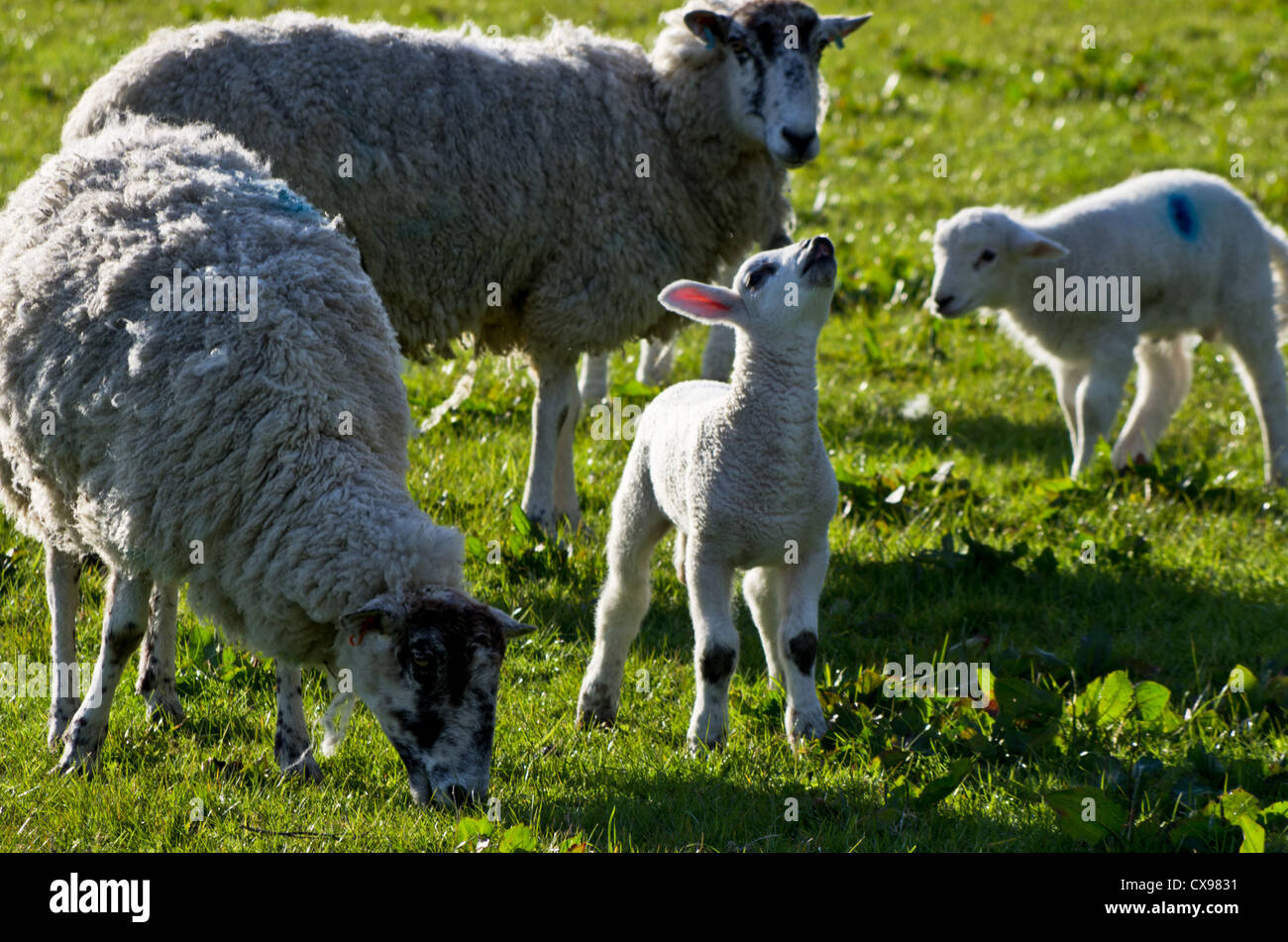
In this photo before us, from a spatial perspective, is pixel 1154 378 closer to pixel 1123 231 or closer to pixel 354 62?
pixel 1123 231

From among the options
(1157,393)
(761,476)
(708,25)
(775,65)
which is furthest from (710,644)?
(1157,393)

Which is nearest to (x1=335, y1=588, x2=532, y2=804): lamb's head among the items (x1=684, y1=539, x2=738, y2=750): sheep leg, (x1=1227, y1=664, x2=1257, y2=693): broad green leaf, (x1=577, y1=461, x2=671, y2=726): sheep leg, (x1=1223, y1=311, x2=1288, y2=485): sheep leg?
(x1=684, y1=539, x2=738, y2=750): sheep leg

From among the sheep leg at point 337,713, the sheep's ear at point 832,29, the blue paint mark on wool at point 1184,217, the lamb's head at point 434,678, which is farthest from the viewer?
the blue paint mark on wool at point 1184,217

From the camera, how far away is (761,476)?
173 inches

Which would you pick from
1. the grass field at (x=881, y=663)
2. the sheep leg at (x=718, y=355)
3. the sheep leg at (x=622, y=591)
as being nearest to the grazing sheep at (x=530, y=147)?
the sheep leg at (x=718, y=355)

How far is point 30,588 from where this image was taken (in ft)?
18.8

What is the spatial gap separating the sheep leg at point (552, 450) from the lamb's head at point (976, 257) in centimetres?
200

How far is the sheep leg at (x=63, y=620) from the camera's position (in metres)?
4.69

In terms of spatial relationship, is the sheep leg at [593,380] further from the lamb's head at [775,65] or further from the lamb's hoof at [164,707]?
the lamb's hoof at [164,707]

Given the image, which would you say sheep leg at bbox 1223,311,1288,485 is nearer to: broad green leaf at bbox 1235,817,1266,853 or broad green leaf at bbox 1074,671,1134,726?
broad green leaf at bbox 1074,671,1134,726

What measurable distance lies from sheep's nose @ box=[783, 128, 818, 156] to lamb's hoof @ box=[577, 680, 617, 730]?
2.80 m

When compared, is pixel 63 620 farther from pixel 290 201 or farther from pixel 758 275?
pixel 758 275

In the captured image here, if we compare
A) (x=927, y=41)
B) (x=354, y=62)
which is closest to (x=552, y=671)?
(x=354, y=62)
